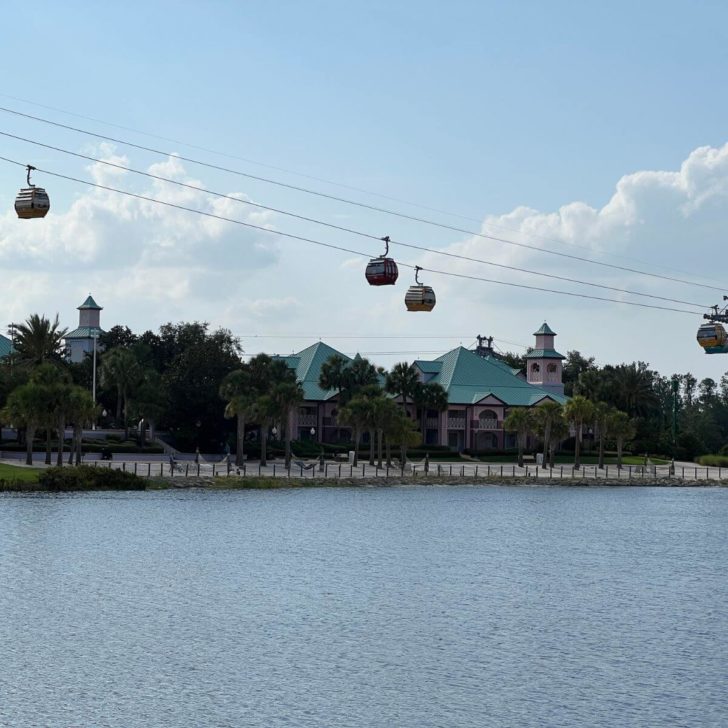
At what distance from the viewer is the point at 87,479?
282ft

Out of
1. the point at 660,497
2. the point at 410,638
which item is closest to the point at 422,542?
the point at 410,638

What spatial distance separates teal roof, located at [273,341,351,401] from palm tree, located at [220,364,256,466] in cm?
3316

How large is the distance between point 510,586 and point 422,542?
1500 cm

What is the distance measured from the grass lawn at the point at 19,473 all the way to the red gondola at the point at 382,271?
42115 mm

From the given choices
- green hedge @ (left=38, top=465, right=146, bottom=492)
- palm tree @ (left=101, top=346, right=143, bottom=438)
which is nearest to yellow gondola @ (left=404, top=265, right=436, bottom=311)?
green hedge @ (left=38, top=465, right=146, bottom=492)

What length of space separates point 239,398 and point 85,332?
72.7 m

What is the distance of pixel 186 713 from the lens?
2961 cm

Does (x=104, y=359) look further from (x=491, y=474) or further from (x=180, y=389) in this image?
(x=491, y=474)

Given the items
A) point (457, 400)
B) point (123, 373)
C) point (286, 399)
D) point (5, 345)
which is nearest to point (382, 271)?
point (286, 399)

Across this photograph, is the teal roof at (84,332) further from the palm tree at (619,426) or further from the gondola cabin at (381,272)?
the gondola cabin at (381,272)

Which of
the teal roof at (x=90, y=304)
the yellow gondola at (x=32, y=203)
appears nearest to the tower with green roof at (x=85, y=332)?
the teal roof at (x=90, y=304)

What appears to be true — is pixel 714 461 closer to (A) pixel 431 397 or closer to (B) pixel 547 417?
(B) pixel 547 417

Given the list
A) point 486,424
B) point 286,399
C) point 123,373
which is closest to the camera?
point 286,399

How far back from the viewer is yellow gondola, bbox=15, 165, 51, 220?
1593 inches
